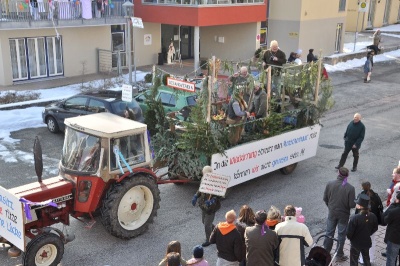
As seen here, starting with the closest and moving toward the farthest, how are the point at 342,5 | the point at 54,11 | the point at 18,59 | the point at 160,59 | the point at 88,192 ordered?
the point at 88,192, the point at 54,11, the point at 18,59, the point at 160,59, the point at 342,5

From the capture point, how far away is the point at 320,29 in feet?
93.9

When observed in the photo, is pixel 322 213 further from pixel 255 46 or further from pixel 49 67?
pixel 255 46

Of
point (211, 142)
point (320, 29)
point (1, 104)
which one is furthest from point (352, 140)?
point (320, 29)

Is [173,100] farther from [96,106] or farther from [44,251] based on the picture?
[44,251]

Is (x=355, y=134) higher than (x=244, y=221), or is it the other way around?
(x=244, y=221)

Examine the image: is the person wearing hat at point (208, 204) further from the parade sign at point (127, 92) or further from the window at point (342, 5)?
the window at point (342, 5)

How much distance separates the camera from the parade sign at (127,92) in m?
13.1

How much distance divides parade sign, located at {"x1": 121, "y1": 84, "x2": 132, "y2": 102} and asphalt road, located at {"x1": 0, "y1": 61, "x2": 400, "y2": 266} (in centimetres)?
237

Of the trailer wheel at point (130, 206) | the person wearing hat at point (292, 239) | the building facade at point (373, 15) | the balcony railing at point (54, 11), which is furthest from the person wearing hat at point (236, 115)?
the building facade at point (373, 15)

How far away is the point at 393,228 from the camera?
277 inches

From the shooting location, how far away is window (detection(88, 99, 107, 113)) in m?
13.7

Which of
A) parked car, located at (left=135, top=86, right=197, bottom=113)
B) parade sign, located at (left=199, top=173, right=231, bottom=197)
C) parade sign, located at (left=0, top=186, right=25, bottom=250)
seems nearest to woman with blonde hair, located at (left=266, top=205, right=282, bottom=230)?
parade sign, located at (left=199, top=173, right=231, bottom=197)

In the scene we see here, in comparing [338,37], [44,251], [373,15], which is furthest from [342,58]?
[44,251]

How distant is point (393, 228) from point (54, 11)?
660 inches
